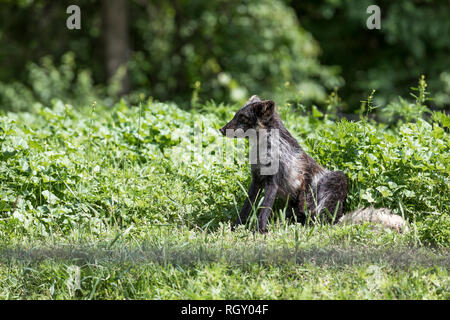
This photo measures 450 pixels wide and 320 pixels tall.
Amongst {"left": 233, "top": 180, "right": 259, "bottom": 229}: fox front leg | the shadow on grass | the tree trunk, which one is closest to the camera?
the shadow on grass

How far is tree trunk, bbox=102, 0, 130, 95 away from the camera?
573 inches

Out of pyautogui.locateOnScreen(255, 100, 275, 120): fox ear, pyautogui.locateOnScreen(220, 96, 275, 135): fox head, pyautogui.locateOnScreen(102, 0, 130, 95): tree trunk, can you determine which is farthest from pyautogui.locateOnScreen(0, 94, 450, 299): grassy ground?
pyautogui.locateOnScreen(102, 0, 130, 95): tree trunk

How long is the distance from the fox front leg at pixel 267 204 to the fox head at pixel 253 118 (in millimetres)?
533

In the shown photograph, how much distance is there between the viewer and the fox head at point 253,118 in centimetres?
524

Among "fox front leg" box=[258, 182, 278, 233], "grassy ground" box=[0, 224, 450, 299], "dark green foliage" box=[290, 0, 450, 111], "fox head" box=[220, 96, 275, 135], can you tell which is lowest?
"grassy ground" box=[0, 224, 450, 299]

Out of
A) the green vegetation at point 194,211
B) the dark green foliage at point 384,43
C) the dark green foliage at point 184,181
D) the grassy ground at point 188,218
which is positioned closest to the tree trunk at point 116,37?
the dark green foliage at point 384,43

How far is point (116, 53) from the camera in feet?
48.8

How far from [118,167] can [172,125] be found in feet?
3.09

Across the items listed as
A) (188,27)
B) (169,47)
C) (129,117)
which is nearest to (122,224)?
(129,117)

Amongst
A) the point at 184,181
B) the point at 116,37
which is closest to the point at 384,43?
the point at 116,37

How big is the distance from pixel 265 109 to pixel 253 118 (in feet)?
0.48

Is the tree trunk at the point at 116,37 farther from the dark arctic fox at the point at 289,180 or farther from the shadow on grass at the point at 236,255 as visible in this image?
the shadow on grass at the point at 236,255

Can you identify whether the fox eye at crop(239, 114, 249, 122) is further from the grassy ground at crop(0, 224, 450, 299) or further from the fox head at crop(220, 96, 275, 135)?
the grassy ground at crop(0, 224, 450, 299)

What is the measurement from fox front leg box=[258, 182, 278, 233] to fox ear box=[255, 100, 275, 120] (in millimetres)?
604
